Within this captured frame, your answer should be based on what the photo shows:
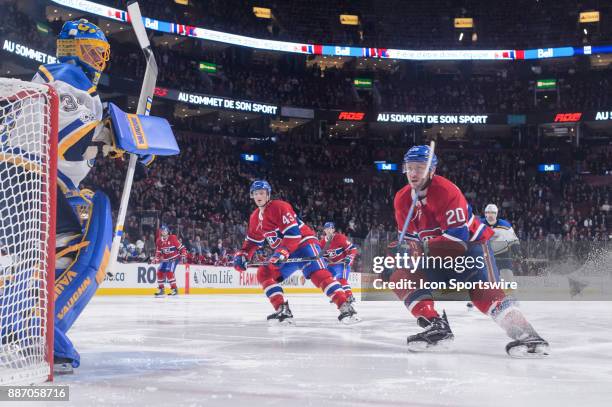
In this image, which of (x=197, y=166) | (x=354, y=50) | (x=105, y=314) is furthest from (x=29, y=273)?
(x=354, y=50)

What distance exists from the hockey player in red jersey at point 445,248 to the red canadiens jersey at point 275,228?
8.39 feet

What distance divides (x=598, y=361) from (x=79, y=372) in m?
2.79

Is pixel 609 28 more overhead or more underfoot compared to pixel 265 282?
more overhead

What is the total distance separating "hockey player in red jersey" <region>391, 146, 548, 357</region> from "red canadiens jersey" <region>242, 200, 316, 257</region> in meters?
2.56

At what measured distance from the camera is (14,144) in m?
2.86

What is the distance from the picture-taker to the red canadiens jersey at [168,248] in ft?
44.7

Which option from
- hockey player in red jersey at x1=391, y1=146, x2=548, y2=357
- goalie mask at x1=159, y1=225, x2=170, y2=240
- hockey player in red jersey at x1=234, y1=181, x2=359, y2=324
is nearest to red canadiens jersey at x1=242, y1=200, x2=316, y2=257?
hockey player in red jersey at x1=234, y1=181, x2=359, y2=324

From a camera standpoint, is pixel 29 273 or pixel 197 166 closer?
pixel 29 273

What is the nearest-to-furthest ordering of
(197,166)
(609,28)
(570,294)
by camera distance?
(570,294) < (197,166) < (609,28)

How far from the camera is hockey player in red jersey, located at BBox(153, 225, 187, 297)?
13.6 meters

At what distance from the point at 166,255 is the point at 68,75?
427 inches

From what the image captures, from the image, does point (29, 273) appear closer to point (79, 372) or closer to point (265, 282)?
point (79, 372)

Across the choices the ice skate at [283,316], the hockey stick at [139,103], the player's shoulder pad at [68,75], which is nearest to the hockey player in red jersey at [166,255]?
the ice skate at [283,316]

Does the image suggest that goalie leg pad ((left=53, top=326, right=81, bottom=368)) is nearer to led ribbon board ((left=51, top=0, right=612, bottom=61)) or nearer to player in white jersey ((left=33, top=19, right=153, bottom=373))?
player in white jersey ((left=33, top=19, right=153, bottom=373))
